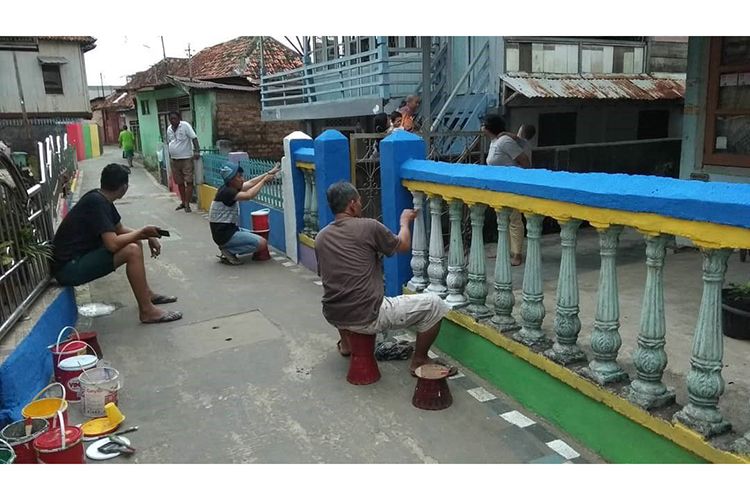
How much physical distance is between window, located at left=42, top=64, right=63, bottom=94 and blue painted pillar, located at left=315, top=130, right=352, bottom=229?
22.2 metres

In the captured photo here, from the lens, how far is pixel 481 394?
11.6 feet

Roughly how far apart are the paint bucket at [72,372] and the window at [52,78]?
23.8 metres

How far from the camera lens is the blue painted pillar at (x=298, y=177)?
6742 millimetres

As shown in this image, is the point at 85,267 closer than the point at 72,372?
No

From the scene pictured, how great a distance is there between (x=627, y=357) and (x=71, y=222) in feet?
13.8

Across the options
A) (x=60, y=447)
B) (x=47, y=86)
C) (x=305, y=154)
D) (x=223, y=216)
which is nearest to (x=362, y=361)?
(x=60, y=447)

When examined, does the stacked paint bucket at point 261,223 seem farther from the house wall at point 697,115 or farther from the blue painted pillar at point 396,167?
the house wall at point 697,115

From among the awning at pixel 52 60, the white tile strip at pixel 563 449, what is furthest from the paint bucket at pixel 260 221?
the awning at pixel 52 60

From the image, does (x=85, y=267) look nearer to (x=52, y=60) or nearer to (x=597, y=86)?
(x=597, y=86)

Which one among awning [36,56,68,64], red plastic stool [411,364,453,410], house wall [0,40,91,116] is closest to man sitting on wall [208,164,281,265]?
red plastic stool [411,364,453,410]

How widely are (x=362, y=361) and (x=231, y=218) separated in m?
3.68

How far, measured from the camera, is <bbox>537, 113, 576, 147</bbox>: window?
28.8 ft

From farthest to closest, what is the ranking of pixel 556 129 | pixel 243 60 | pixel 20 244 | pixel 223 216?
1. pixel 243 60
2. pixel 556 129
3. pixel 223 216
4. pixel 20 244

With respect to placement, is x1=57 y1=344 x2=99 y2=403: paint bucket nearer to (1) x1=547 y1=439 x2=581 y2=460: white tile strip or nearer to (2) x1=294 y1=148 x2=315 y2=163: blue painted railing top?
(1) x1=547 y1=439 x2=581 y2=460: white tile strip
